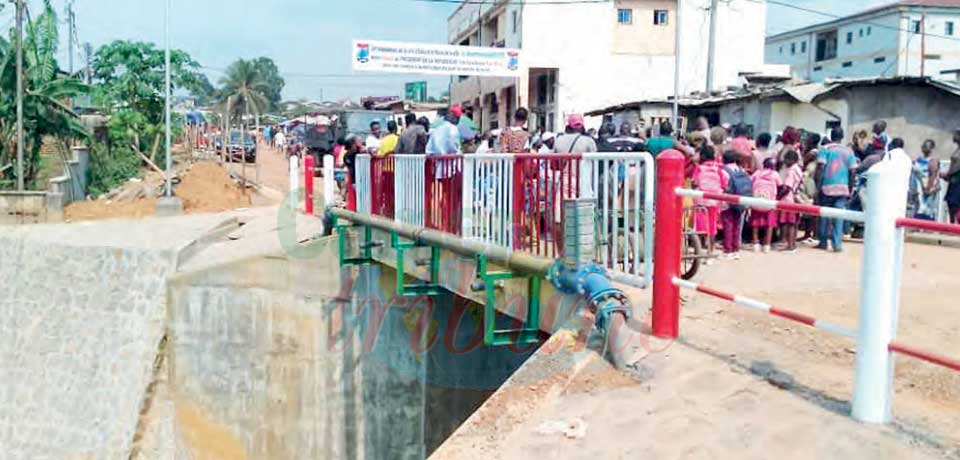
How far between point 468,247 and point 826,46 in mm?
48933

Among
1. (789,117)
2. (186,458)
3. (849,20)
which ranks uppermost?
(849,20)

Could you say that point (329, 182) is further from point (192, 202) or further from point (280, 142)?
point (280, 142)

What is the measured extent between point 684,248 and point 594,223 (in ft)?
5.49

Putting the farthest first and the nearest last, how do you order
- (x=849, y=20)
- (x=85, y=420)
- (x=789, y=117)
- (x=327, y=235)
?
(x=849, y=20) → (x=789, y=117) → (x=85, y=420) → (x=327, y=235)

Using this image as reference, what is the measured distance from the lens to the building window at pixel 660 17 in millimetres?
29672

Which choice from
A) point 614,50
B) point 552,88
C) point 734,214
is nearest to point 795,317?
point 734,214

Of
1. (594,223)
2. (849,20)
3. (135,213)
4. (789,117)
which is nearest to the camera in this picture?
(594,223)

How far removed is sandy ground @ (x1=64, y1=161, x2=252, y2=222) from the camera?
61.7 feet

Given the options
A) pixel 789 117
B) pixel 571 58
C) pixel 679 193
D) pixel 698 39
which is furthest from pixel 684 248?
pixel 698 39

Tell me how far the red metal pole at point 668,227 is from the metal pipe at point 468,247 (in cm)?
93

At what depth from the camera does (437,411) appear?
34.6 feet

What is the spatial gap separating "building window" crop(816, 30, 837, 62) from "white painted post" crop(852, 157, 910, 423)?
49.7 meters

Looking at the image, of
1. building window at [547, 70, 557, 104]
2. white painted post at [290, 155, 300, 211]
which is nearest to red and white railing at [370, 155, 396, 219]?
white painted post at [290, 155, 300, 211]

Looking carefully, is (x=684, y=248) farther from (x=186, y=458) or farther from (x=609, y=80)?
(x=609, y=80)
